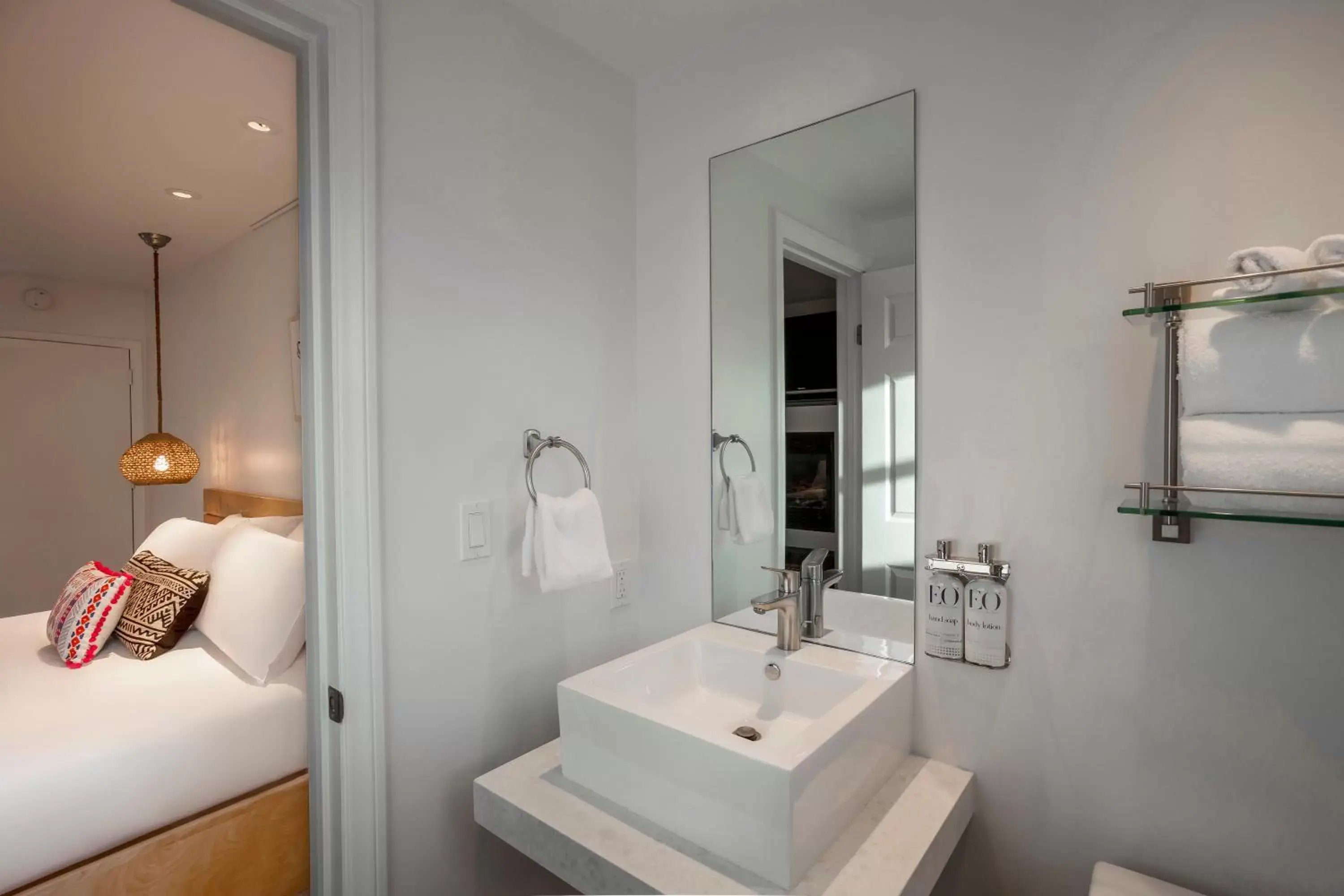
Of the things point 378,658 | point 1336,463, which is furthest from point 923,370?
point 378,658

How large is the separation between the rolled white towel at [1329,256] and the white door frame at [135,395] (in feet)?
16.6

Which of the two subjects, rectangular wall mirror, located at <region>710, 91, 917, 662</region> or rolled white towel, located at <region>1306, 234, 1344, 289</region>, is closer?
rolled white towel, located at <region>1306, 234, 1344, 289</region>

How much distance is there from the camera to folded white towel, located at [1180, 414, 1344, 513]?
2.64ft

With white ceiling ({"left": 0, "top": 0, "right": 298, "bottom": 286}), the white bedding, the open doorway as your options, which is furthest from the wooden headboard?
white ceiling ({"left": 0, "top": 0, "right": 298, "bottom": 286})

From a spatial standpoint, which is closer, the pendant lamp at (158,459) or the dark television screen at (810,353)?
the dark television screen at (810,353)

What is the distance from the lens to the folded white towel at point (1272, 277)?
81cm

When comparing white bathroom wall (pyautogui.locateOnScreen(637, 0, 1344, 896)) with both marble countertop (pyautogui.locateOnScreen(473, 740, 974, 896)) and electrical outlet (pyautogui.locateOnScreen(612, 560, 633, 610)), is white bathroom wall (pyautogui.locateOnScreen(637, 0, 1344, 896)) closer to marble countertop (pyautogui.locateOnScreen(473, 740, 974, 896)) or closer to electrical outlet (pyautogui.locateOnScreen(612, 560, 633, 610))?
marble countertop (pyautogui.locateOnScreen(473, 740, 974, 896))

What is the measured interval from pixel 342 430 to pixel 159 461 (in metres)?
2.52

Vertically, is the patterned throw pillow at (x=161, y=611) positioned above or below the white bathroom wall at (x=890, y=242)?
below

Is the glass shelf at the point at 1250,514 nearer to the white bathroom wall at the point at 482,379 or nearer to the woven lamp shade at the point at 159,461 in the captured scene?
the white bathroom wall at the point at 482,379

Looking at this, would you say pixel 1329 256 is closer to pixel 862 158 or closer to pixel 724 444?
pixel 862 158

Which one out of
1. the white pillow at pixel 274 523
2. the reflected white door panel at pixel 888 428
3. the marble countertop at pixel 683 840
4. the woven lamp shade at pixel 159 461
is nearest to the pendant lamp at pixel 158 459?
the woven lamp shade at pixel 159 461

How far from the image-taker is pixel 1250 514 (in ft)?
2.81

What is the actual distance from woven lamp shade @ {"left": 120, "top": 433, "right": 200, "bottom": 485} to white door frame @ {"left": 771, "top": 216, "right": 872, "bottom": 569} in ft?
9.81
